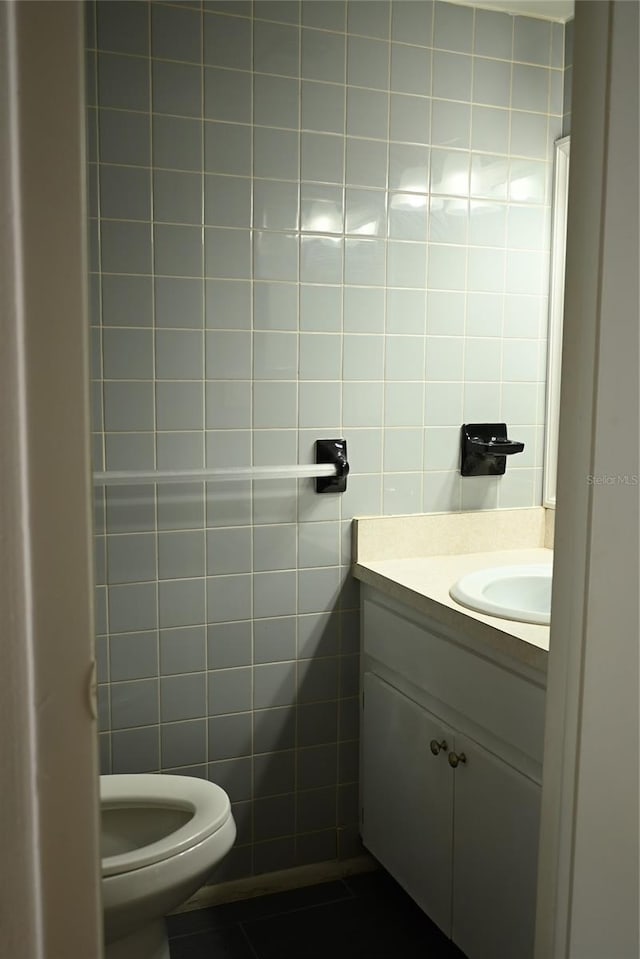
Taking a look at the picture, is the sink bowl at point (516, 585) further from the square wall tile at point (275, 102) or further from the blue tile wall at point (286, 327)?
the square wall tile at point (275, 102)

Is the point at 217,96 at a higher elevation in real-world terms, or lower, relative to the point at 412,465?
higher

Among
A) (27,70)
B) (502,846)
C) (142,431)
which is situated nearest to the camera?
(27,70)

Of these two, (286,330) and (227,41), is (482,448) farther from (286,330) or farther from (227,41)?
(227,41)

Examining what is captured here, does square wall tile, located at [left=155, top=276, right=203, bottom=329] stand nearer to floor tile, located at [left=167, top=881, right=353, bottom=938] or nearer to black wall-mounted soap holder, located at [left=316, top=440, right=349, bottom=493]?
black wall-mounted soap holder, located at [left=316, top=440, right=349, bottom=493]

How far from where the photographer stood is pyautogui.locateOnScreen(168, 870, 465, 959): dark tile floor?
1.79 meters

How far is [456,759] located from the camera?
5.27ft

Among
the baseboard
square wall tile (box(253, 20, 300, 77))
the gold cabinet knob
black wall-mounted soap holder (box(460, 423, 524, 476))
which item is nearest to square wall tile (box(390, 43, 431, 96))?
square wall tile (box(253, 20, 300, 77))

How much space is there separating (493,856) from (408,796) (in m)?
0.33

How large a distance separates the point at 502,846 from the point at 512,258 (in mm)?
1345

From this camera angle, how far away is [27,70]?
0.42 m

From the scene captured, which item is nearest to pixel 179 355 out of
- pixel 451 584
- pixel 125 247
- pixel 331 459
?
pixel 125 247

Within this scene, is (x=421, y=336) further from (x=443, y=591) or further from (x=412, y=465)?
(x=443, y=591)

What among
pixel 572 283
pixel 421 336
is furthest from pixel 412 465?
pixel 572 283

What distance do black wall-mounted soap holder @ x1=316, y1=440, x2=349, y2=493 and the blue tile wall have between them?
1.2 inches
